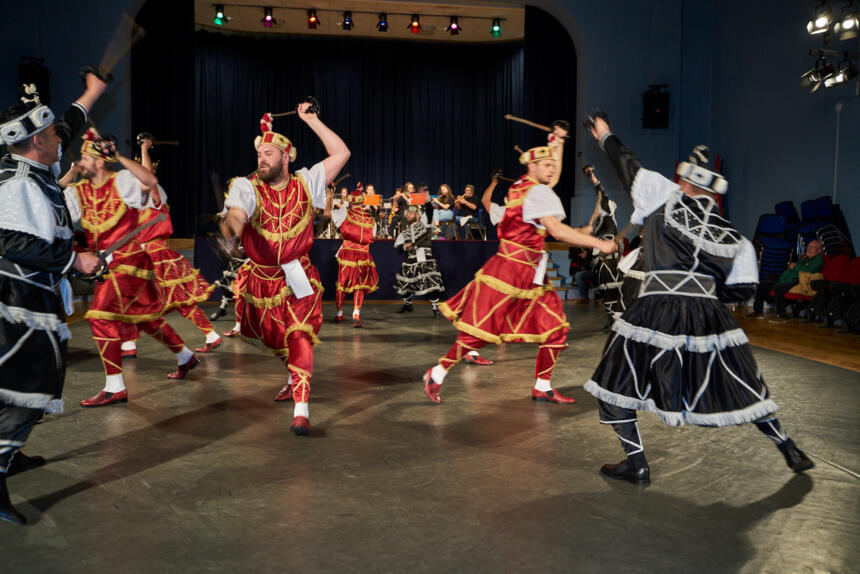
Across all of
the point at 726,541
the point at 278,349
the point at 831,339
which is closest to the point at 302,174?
the point at 278,349

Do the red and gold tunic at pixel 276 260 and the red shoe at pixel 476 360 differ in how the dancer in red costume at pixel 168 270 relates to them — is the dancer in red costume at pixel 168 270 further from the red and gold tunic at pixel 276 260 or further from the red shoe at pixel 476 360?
the red shoe at pixel 476 360

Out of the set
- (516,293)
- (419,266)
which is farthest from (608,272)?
(516,293)

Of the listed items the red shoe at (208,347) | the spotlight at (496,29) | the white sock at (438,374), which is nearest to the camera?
the white sock at (438,374)

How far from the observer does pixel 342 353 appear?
254 inches

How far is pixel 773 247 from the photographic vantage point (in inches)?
420

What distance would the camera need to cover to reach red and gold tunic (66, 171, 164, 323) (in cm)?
420

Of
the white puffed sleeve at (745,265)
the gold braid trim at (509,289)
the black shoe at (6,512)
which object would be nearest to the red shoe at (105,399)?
the black shoe at (6,512)

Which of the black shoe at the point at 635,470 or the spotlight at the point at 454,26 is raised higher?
the spotlight at the point at 454,26

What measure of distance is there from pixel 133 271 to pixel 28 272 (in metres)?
1.83

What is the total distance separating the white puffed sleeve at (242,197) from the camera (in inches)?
132

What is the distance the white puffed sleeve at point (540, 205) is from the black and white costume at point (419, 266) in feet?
17.7

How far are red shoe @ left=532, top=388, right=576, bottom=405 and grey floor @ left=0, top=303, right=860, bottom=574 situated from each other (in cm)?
9

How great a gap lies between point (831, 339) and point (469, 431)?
19.9 feet

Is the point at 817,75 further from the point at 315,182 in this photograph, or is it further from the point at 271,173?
the point at 271,173
